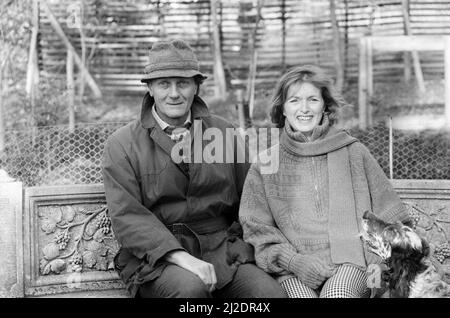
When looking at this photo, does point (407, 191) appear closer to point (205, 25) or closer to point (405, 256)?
point (405, 256)

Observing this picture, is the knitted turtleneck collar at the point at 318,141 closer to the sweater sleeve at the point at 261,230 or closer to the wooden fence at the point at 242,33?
the sweater sleeve at the point at 261,230

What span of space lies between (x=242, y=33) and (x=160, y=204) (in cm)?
632

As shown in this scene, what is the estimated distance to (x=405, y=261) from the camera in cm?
375

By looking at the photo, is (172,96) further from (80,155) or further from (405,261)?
(80,155)

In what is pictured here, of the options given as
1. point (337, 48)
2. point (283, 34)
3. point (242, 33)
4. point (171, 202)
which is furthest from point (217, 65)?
point (171, 202)

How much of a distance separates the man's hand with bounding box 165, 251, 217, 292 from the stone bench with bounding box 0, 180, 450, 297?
2.82ft

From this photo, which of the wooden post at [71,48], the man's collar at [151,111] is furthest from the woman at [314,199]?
the wooden post at [71,48]

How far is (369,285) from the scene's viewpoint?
4008 mm

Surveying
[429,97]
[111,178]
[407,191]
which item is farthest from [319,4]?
[111,178]

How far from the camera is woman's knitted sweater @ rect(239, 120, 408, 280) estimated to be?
4.14 meters

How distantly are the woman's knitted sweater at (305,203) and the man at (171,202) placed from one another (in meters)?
0.18

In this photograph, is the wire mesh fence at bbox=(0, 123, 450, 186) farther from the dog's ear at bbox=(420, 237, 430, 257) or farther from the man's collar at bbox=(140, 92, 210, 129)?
the dog's ear at bbox=(420, 237, 430, 257)
